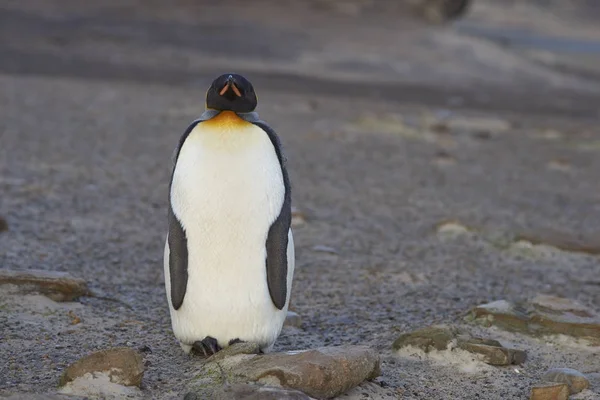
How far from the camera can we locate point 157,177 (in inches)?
307

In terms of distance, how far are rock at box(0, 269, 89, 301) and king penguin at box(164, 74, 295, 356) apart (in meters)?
0.80

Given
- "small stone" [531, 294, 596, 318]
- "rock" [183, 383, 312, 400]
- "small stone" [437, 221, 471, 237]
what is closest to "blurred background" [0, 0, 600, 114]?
"small stone" [437, 221, 471, 237]

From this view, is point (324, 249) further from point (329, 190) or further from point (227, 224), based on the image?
point (227, 224)

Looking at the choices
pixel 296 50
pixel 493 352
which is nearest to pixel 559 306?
pixel 493 352

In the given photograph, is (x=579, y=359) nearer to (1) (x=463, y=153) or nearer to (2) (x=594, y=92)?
(1) (x=463, y=153)

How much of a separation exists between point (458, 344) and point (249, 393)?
3.96ft

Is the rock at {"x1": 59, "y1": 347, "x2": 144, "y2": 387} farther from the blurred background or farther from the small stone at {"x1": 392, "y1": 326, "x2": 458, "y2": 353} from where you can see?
the blurred background

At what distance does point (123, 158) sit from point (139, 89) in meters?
4.65

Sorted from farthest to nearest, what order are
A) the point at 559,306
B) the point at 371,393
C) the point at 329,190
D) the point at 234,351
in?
the point at 329,190 → the point at 559,306 → the point at 234,351 → the point at 371,393

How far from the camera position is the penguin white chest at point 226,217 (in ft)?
12.2

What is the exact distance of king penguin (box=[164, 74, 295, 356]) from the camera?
146 inches

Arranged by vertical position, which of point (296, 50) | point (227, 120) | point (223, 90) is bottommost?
point (296, 50)

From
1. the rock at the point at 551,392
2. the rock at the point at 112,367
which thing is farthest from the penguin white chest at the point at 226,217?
the rock at the point at 551,392

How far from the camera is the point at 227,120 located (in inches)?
147
